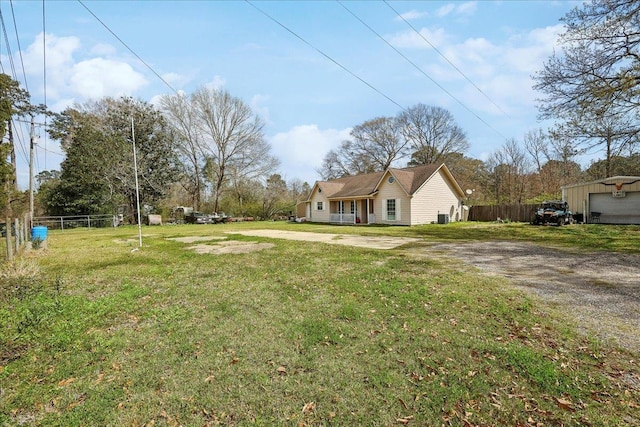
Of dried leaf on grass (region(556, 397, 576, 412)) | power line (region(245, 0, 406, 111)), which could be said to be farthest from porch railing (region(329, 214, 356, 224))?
dried leaf on grass (region(556, 397, 576, 412))

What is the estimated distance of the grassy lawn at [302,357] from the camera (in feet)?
8.20

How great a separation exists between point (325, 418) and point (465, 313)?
8.47 feet

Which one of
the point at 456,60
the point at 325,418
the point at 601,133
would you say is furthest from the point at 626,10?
the point at 325,418

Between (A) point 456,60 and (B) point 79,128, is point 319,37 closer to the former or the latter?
(A) point 456,60

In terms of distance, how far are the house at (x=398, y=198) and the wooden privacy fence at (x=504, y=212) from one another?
179cm

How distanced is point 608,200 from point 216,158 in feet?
106

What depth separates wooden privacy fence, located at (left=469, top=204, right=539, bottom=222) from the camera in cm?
2280

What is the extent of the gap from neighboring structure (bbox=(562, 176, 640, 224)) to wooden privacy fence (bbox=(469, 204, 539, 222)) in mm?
2551

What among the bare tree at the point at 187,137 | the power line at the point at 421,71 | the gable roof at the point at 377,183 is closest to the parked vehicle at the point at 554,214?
the power line at the point at 421,71

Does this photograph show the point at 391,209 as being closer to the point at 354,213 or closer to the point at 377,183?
the point at 377,183

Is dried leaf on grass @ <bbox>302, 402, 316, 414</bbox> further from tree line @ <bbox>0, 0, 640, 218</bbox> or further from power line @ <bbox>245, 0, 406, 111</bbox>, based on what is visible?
tree line @ <bbox>0, 0, 640, 218</bbox>

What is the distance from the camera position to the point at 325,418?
245 centimetres

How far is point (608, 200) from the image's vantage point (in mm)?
18938

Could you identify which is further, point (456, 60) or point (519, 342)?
point (456, 60)
